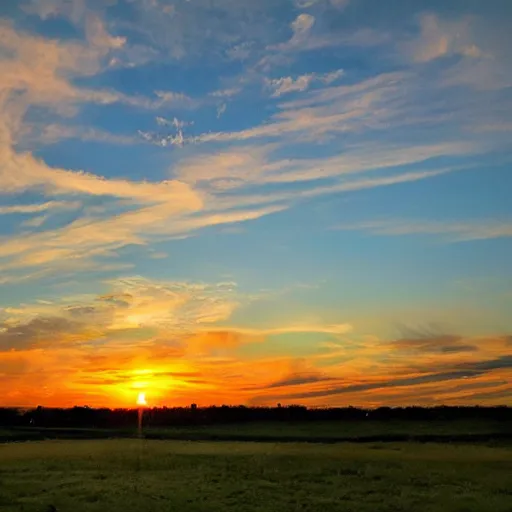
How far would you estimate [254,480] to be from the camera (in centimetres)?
4384

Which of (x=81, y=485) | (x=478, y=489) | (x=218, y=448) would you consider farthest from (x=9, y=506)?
(x=218, y=448)

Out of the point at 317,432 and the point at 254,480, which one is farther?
the point at 317,432

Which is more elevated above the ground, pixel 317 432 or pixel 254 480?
pixel 317 432

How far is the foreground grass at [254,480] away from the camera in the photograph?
121ft

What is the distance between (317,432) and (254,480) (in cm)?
5277

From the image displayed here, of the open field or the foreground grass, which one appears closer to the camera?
the foreground grass

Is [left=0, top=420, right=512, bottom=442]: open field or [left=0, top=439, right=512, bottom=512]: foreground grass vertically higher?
[left=0, top=420, right=512, bottom=442]: open field

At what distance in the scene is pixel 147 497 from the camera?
124 ft

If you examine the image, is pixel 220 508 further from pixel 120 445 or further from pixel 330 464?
pixel 120 445

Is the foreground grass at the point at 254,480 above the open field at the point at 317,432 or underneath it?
underneath

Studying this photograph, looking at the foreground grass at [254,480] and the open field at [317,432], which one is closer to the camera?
the foreground grass at [254,480]

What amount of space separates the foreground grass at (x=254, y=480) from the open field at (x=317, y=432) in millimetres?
22223

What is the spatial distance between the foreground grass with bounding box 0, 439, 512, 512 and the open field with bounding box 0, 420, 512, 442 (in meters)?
22.2

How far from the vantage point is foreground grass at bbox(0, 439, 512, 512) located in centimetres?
3675
